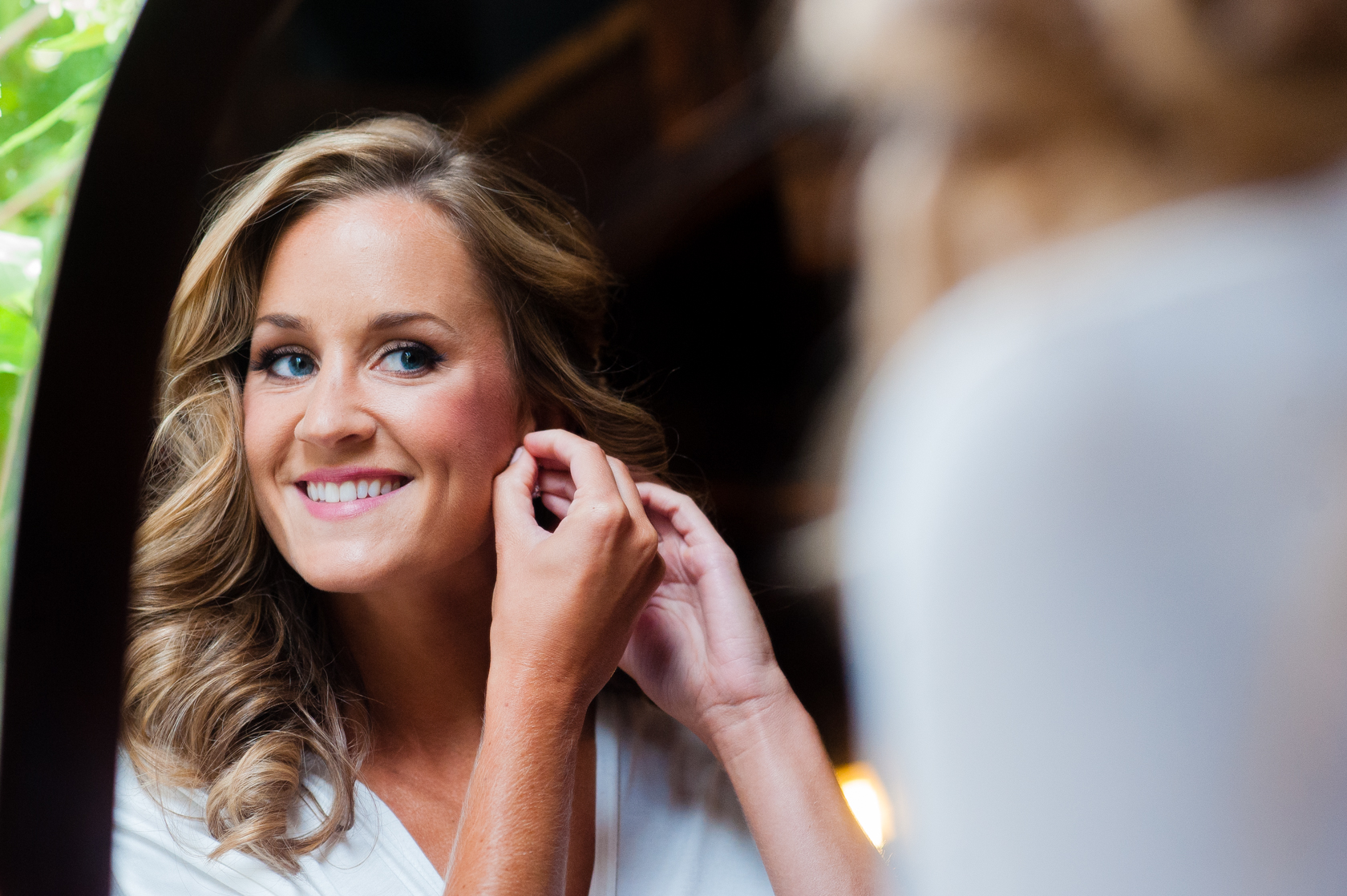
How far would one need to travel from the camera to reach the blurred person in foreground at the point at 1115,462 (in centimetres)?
19

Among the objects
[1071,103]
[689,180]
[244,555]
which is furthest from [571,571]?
[689,180]

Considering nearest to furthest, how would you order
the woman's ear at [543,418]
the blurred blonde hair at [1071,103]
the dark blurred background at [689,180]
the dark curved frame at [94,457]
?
1. the blurred blonde hair at [1071,103]
2. the dark curved frame at [94,457]
3. the woman's ear at [543,418]
4. the dark blurred background at [689,180]

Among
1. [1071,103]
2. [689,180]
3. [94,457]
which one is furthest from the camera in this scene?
[689,180]

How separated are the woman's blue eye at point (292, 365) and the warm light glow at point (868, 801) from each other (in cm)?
26

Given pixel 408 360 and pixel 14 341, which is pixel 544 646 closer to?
pixel 408 360

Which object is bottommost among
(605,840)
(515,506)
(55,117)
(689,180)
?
(605,840)

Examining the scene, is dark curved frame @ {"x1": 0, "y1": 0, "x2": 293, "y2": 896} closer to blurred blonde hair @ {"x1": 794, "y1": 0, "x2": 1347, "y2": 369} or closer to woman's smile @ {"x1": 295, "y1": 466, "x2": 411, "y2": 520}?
woman's smile @ {"x1": 295, "y1": 466, "x2": 411, "y2": 520}

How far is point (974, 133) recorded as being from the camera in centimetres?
19

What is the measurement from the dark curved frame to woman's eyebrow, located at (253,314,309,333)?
0.13ft

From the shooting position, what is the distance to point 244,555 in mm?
399

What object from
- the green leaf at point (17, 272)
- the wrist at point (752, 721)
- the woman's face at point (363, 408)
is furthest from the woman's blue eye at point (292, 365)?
the wrist at point (752, 721)

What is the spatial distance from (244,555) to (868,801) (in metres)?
0.27

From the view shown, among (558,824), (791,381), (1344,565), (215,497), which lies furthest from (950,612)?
(791,381)

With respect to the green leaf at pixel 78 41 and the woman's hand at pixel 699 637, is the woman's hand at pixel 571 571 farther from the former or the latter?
the green leaf at pixel 78 41
